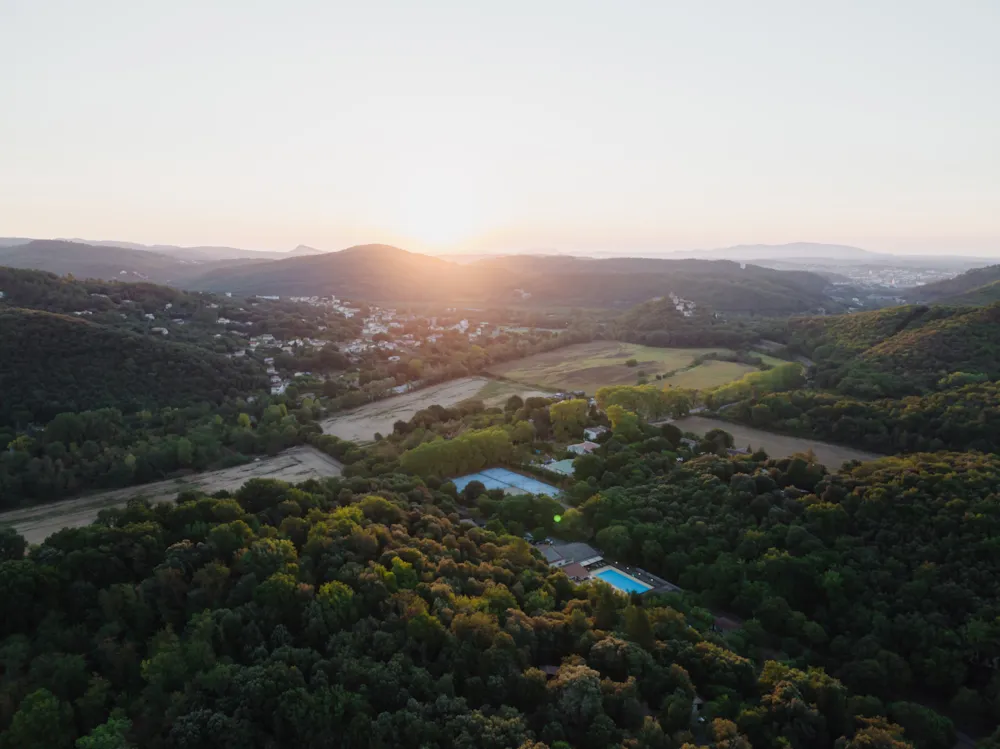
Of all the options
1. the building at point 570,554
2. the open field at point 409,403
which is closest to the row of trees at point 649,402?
the open field at point 409,403

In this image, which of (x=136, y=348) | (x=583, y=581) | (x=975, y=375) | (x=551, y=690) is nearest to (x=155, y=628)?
(x=551, y=690)

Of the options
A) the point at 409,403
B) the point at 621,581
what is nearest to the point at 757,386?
the point at 409,403

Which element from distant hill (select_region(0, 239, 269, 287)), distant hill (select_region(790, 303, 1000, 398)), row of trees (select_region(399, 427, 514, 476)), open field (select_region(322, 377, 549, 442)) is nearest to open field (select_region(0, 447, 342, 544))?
open field (select_region(322, 377, 549, 442))

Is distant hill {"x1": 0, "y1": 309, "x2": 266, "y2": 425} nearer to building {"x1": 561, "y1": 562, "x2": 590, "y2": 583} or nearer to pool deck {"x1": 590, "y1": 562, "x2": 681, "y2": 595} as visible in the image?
building {"x1": 561, "y1": 562, "x2": 590, "y2": 583}

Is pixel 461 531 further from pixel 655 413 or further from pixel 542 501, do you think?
pixel 655 413

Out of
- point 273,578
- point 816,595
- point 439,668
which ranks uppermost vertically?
point 273,578

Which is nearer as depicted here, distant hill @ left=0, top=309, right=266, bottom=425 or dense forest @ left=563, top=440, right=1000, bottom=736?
dense forest @ left=563, top=440, right=1000, bottom=736
